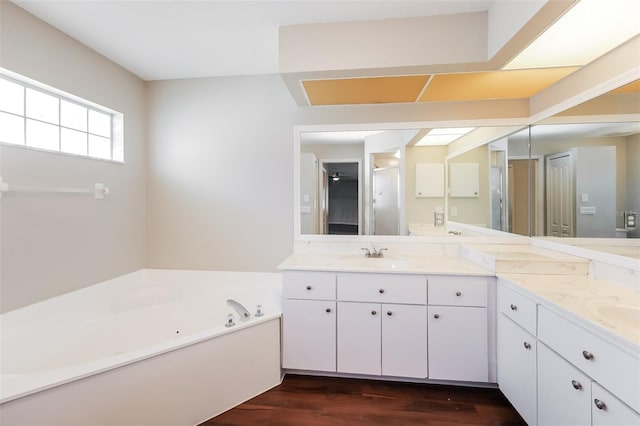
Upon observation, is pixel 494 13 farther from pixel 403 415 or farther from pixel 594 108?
pixel 403 415

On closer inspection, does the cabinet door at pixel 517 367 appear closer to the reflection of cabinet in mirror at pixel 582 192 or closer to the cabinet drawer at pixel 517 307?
the cabinet drawer at pixel 517 307

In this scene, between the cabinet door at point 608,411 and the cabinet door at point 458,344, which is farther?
the cabinet door at point 458,344

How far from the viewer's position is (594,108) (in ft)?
5.35

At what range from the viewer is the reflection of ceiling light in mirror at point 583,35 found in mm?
1263

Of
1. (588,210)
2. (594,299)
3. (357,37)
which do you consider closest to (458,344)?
(594,299)

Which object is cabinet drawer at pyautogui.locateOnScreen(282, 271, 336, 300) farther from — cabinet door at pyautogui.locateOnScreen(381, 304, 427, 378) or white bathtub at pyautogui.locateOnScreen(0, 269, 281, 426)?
cabinet door at pyautogui.locateOnScreen(381, 304, 427, 378)

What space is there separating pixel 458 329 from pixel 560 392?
63cm

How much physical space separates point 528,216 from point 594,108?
856mm

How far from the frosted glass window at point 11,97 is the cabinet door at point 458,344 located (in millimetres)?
3014

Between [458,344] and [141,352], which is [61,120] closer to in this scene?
[141,352]

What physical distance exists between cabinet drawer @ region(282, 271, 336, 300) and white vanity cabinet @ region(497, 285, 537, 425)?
3.56ft

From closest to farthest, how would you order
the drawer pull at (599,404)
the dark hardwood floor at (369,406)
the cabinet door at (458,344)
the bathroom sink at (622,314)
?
the drawer pull at (599,404), the bathroom sink at (622,314), the dark hardwood floor at (369,406), the cabinet door at (458,344)

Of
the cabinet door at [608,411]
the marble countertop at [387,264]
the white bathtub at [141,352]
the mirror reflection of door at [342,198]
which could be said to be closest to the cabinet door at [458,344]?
the marble countertop at [387,264]

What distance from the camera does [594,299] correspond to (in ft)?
4.35
